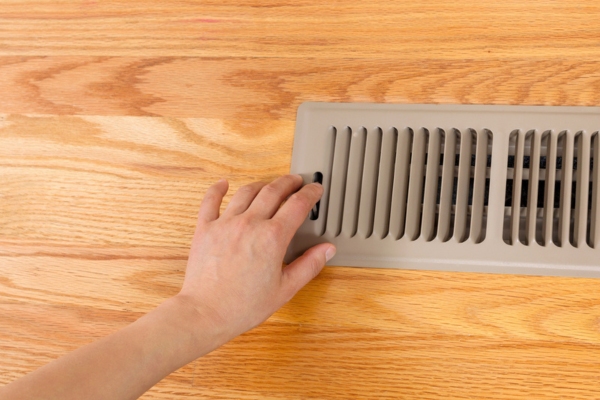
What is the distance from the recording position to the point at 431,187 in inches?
25.5

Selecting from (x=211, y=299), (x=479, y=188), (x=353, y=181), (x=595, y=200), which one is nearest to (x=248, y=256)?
(x=211, y=299)

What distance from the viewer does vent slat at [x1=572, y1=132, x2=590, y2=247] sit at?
605 millimetres

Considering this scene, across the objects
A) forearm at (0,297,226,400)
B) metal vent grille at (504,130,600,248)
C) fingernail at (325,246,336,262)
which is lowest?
forearm at (0,297,226,400)

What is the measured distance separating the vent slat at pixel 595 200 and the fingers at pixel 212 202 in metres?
0.41

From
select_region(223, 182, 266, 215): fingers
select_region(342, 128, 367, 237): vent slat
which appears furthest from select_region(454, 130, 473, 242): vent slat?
select_region(223, 182, 266, 215): fingers

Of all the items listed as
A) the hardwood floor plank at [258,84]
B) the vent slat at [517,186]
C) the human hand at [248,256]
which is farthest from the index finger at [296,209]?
the vent slat at [517,186]

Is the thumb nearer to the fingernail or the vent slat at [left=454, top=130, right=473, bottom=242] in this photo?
the fingernail

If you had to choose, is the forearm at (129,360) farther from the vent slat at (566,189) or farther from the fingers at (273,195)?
the vent slat at (566,189)

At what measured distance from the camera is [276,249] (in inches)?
23.7

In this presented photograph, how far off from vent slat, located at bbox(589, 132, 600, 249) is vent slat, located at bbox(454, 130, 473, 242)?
129 mm

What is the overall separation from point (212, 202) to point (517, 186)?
1.12 feet

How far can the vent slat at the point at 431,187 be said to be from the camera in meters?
0.64

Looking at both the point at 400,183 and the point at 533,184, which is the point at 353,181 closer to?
the point at 400,183

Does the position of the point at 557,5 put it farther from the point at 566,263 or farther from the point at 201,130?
the point at 201,130
